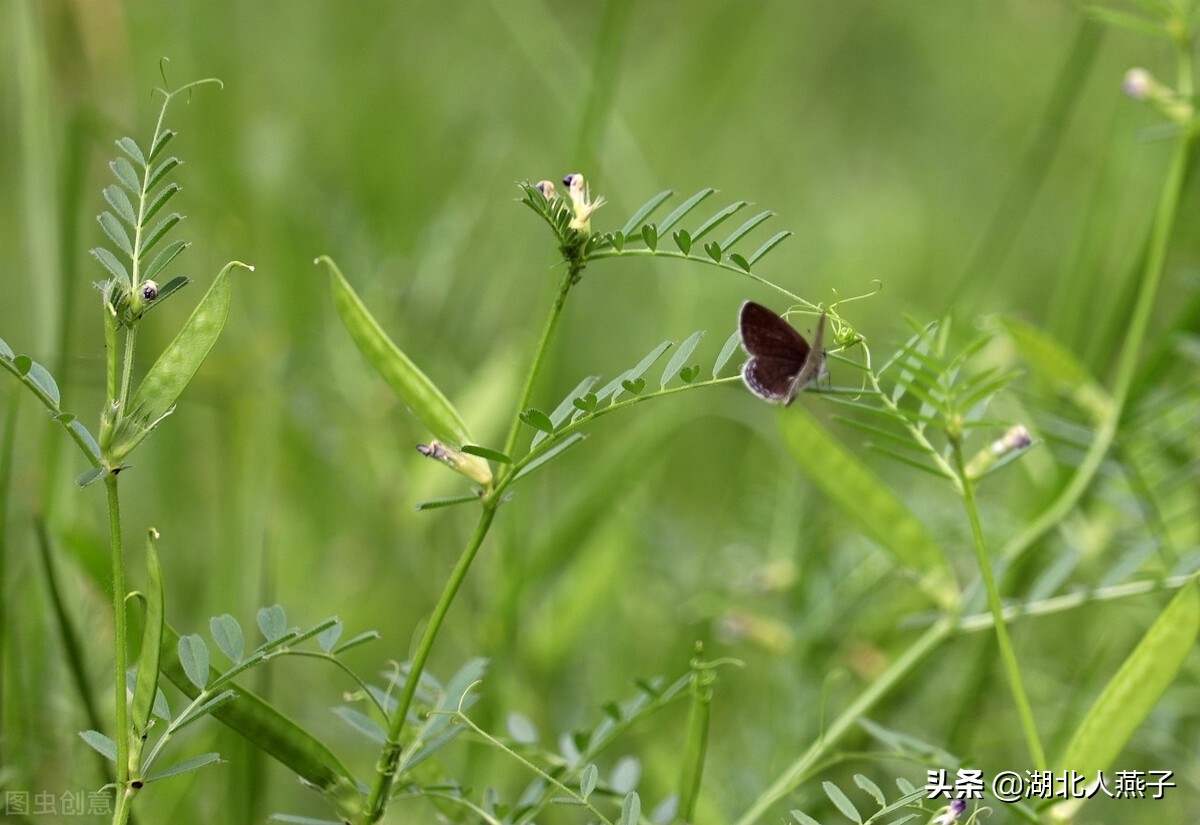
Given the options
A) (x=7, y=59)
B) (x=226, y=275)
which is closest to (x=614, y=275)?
(x=7, y=59)

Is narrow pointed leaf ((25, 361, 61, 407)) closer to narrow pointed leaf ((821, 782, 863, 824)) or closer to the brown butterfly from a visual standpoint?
the brown butterfly

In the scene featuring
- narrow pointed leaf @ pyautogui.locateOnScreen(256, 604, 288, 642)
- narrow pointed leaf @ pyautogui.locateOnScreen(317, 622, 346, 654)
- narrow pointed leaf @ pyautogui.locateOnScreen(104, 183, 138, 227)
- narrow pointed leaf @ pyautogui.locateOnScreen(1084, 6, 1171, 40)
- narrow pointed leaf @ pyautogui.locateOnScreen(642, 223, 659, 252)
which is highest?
narrow pointed leaf @ pyautogui.locateOnScreen(1084, 6, 1171, 40)

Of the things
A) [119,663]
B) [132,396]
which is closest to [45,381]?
[132,396]

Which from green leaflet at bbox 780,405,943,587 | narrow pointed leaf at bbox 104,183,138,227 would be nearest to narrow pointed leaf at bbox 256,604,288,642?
narrow pointed leaf at bbox 104,183,138,227

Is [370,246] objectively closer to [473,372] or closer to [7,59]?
[473,372]

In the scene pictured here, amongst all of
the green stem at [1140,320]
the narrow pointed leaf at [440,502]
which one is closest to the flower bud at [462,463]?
the narrow pointed leaf at [440,502]

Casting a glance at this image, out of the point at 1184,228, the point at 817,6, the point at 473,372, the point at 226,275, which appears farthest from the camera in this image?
the point at 817,6
